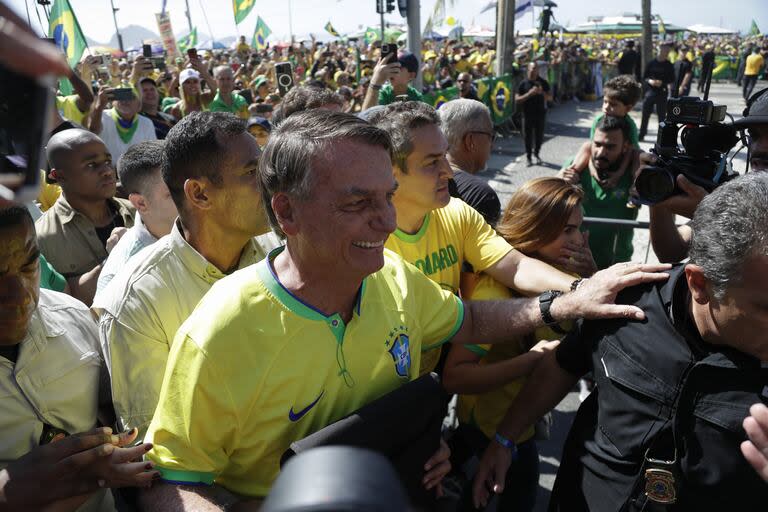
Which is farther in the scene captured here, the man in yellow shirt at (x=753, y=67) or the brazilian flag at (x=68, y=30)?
the man in yellow shirt at (x=753, y=67)

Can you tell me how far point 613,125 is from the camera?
417 cm

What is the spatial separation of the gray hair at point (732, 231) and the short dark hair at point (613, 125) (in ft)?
9.03

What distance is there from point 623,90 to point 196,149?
3825 millimetres

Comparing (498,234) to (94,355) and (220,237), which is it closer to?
(220,237)

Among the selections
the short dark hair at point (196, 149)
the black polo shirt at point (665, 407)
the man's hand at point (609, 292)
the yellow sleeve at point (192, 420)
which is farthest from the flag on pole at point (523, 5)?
the yellow sleeve at point (192, 420)

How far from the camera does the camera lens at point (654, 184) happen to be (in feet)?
7.87

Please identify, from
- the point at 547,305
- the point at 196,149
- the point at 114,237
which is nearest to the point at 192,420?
the point at 196,149

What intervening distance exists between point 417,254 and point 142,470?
4.70ft

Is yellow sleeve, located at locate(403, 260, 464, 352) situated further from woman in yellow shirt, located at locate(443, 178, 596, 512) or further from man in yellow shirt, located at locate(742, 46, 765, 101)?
man in yellow shirt, located at locate(742, 46, 765, 101)

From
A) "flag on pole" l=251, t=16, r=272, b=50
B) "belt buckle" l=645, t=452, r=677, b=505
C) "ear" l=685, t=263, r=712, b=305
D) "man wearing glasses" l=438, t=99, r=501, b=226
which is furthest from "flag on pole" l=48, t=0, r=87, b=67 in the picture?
"flag on pole" l=251, t=16, r=272, b=50

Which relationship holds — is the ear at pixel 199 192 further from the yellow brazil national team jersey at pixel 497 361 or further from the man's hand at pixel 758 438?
the man's hand at pixel 758 438

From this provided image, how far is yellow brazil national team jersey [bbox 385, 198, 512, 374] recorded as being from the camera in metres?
2.53

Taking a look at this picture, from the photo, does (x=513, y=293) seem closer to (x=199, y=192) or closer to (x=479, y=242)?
(x=479, y=242)

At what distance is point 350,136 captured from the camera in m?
1.54
